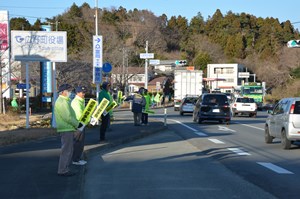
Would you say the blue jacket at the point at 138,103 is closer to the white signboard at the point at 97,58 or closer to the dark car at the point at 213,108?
the white signboard at the point at 97,58

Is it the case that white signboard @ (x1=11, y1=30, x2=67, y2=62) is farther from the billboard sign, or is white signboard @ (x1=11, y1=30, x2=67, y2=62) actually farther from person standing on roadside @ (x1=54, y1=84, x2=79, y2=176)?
person standing on roadside @ (x1=54, y1=84, x2=79, y2=176)

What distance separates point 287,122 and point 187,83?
107ft

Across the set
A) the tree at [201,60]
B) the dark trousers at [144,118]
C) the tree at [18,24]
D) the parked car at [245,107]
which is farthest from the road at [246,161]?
A: the tree at [201,60]

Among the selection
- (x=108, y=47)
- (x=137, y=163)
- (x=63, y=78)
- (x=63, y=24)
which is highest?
(x=63, y=24)

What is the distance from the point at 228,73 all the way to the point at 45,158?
9570 cm

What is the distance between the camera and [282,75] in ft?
280

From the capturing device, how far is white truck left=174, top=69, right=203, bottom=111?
1837 inches

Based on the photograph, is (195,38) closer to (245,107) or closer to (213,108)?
(245,107)

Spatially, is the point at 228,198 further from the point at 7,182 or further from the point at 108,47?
the point at 108,47

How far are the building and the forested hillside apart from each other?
7.47 feet

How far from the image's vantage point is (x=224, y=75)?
10488 centimetres

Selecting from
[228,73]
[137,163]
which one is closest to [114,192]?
[137,163]

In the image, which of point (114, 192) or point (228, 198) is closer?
point (228, 198)

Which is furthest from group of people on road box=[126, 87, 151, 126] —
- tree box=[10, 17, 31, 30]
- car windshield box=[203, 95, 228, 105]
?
tree box=[10, 17, 31, 30]
